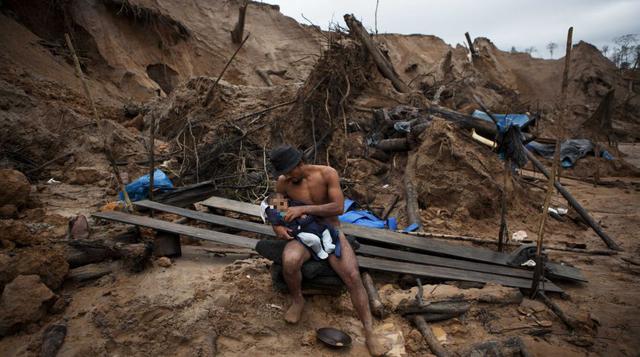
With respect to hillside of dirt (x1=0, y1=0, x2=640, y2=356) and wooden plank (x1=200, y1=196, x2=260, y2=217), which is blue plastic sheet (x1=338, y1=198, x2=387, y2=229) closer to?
hillside of dirt (x1=0, y1=0, x2=640, y2=356)

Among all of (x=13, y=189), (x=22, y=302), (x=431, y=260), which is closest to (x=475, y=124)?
(x=431, y=260)

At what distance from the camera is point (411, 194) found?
5.31 m

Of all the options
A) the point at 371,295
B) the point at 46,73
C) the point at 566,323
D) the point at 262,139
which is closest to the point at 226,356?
the point at 371,295

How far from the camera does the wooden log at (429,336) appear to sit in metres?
2.60

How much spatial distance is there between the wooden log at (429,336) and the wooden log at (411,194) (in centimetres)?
187

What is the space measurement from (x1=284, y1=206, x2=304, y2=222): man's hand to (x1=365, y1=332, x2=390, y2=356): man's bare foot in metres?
1.02

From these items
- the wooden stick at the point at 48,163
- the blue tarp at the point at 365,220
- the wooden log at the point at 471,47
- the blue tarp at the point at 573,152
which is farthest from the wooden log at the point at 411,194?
the wooden log at the point at 471,47

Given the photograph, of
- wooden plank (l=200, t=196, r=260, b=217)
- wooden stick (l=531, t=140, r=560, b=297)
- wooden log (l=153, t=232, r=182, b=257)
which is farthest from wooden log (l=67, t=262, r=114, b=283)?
wooden stick (l=531, t=140, r=560, b=297)

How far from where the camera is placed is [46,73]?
30.2ft

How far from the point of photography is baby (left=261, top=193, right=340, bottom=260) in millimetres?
2826

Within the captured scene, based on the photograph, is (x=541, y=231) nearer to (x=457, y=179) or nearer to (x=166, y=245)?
(x=457, y=179)

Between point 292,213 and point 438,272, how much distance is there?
163 cm

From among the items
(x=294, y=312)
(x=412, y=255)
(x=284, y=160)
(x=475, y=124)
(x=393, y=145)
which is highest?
(x=475, y=124)

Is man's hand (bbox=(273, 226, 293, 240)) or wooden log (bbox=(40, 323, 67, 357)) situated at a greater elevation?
man's hand (bbox=(273, 226, 293, 240))
